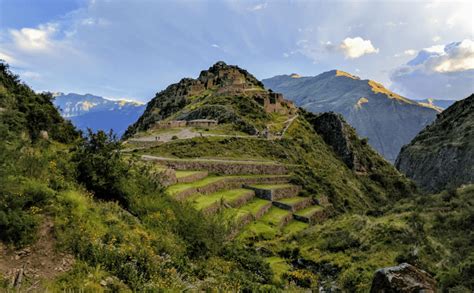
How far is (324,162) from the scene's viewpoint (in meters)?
52.4

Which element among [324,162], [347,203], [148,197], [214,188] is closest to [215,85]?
[324,162]

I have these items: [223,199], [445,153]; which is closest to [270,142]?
[223,199]

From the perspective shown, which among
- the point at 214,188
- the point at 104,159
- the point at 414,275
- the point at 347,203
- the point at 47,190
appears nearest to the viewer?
the point at 414,275

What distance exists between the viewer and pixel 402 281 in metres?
6.63

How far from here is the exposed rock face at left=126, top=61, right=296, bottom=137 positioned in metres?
60.3

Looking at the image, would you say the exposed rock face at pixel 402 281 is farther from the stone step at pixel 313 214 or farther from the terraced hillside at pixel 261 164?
the stone step at pixel 313 214

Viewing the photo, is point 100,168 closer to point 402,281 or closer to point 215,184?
point 402,281

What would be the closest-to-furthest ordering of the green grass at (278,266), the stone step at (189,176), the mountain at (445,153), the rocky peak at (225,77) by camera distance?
the green grass at (278,266) → the stone step at (189,176) → the mountain at (445,153) → the rocky peak at (225,77)

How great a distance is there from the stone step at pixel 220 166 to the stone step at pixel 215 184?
1398 mm

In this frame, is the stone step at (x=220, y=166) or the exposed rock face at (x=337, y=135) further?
the exposed rock face at (x=337, y=135)

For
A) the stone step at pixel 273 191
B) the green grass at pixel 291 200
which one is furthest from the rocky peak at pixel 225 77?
the green grass at pixel 291 200

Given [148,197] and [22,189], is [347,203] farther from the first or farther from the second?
[22,189]

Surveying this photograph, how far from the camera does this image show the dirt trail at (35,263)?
6.52m

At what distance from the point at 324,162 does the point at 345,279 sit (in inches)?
1603
